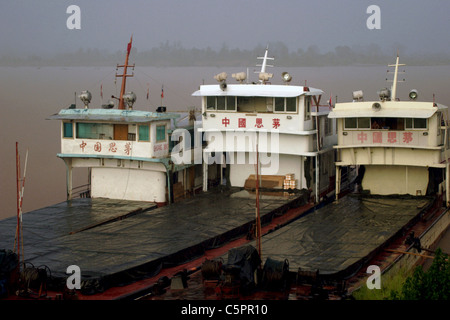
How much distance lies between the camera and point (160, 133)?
86.9 feet

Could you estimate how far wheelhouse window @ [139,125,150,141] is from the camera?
25859 millimetres

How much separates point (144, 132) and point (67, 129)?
2960 mm

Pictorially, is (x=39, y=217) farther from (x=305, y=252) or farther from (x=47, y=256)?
(x=305, y=252)

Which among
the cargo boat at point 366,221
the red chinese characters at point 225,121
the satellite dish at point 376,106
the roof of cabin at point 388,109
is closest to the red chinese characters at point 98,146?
the red chinese characters at point 225,121

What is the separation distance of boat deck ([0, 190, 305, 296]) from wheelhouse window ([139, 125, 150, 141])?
232 centimetres

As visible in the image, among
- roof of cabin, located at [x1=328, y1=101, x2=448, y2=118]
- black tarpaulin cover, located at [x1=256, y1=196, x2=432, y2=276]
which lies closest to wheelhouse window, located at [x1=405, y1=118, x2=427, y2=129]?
roof of cabin, located at [x1=328, y1=101, x2=448, y2=118]

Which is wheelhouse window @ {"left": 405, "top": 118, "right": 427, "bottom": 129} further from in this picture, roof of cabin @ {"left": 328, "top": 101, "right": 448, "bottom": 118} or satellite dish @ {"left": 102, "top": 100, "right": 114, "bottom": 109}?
satellite dish @ {"left": 102, "top": 100, "right": 114, "bottom": 109}

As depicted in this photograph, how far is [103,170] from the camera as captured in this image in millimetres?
27000

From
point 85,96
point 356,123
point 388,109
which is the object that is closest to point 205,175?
point 85,96

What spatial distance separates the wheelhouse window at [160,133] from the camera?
2623 centimetres

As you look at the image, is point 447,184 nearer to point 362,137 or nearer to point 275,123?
point 362,137

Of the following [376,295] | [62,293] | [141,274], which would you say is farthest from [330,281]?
[62,293]
